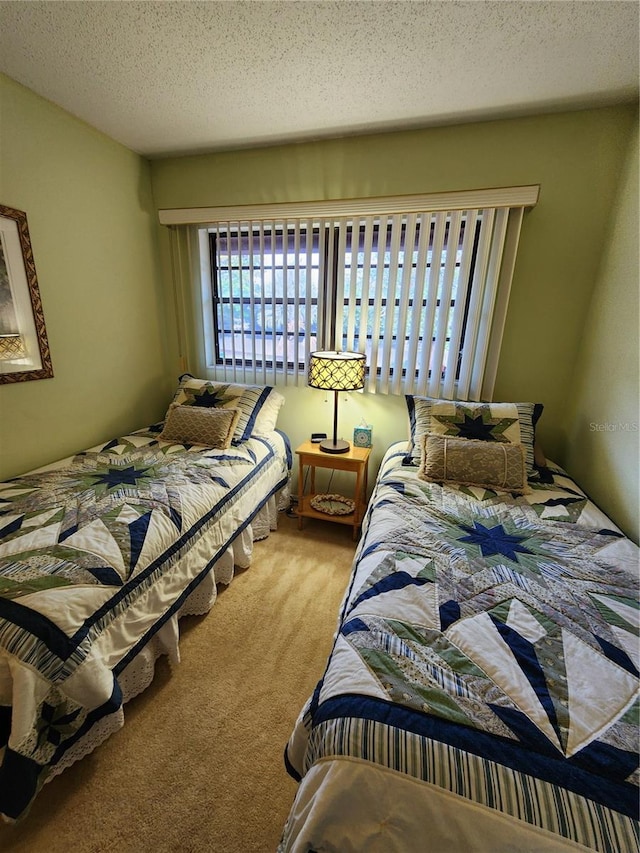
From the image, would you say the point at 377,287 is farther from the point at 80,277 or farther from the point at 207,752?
the point at 207,752

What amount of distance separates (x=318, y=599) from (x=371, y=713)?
1.18m

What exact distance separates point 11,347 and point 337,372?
1.73m

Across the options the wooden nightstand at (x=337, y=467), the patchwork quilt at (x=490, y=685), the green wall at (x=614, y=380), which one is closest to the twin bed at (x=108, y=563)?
the wooden nightstand at (x=337, y=467)

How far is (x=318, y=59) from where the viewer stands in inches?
60.9

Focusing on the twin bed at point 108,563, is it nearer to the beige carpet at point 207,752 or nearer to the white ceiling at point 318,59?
the beige carpet at point 207,752

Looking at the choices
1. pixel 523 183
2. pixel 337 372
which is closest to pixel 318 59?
pixel 523 183

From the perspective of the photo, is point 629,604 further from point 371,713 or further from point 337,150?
point 337,150

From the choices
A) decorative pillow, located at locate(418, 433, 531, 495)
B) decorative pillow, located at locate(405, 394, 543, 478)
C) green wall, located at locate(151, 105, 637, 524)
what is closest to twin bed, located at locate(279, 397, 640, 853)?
decorative pillow, located at locate(418, 433, 531, 495)

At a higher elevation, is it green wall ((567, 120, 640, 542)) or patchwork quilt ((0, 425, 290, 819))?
green wall ((567, 120, 640, 542))

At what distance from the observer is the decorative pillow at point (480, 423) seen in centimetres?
193

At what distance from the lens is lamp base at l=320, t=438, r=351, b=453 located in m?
2.35

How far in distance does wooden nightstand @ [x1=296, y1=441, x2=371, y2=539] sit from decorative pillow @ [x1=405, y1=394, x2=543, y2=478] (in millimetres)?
360

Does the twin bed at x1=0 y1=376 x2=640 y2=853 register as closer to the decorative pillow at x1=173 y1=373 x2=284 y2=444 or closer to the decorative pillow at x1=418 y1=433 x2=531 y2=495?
the decorative pillow at x1=418 y1=433 x2=531 y2=495

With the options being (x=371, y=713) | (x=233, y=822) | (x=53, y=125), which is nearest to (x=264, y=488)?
(x=233, y=822)
